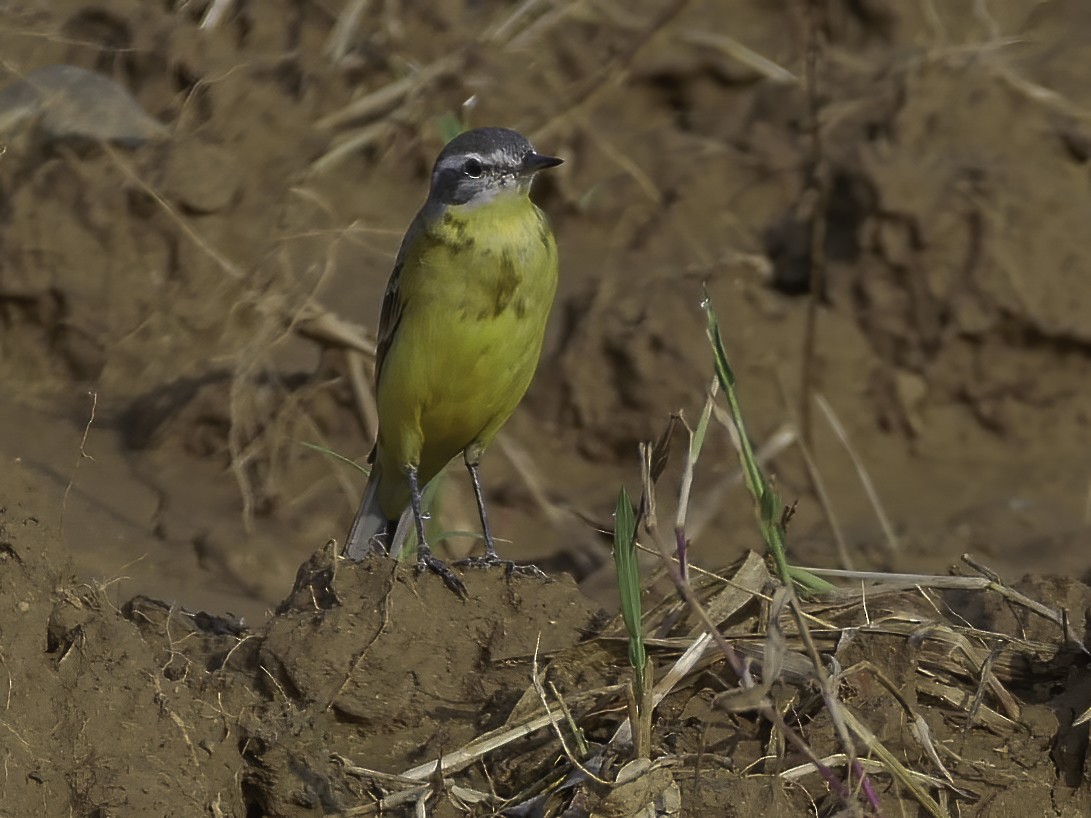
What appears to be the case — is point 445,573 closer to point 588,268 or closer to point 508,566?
point 508,566

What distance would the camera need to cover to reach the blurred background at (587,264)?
8.89 meters

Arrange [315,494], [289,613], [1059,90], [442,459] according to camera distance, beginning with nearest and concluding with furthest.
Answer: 1. [289,613]
2. [442,459]
3. [315,494]
4. [1059,90]

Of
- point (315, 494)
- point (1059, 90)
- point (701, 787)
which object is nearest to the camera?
point (701, 787)

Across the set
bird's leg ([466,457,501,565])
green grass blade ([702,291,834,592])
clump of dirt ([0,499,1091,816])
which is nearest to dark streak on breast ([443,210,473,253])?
bird's leg ([466,457,501,565])

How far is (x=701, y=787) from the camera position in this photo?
3.95m

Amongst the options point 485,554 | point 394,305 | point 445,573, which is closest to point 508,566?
point 445,573

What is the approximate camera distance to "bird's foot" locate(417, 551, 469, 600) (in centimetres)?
472

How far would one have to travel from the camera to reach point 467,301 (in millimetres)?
5828

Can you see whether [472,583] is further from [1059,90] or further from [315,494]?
[1059,90]

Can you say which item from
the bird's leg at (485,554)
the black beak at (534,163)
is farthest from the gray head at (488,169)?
the bird's leg at (485,554)

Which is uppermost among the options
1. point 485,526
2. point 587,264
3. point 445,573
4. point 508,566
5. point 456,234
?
point 456,234

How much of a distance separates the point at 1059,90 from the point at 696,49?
8.74ft

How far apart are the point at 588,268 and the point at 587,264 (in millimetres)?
92

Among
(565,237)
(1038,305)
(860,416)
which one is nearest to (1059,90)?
(1038,305)
